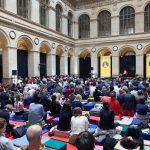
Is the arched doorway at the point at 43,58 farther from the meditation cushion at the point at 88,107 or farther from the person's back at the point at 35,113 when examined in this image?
the person's back at the point at 35,113

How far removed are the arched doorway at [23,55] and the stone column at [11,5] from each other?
279 centimetres

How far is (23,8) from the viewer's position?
20.3m

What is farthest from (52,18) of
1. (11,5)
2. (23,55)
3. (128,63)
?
(128,63)

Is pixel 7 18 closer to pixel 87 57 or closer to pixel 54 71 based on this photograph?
pixel 54 71

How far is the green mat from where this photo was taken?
598 cm

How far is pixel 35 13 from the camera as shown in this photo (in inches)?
843

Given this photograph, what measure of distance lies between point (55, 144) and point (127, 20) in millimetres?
25388

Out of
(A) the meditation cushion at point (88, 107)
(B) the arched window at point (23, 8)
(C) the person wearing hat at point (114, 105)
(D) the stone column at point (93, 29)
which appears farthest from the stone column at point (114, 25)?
(C) the person wearing hat at point (114, 105)

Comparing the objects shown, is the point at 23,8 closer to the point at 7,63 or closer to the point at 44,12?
the point at 44,12

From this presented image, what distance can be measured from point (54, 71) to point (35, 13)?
723 cm

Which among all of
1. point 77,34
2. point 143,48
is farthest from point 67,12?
point 143,48

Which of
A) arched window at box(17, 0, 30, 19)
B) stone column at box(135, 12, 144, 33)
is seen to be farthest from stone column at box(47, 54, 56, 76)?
stone column at box(135, 12, 144, 33)

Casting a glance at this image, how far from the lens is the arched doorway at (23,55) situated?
20.3 meters

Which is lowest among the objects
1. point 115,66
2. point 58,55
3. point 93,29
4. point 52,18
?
point 115,66
